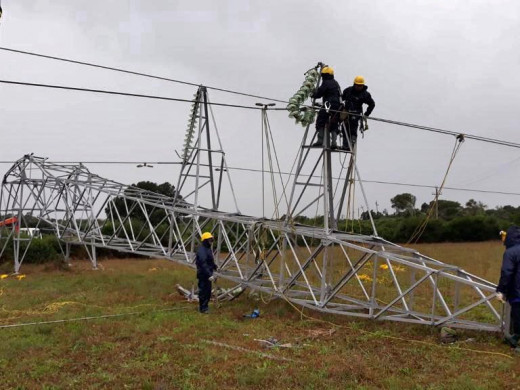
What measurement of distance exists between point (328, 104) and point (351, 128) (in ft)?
2.74

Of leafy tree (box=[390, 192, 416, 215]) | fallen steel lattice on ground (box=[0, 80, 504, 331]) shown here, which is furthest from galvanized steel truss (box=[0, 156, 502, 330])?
leafy tree (box=[390, 192, 416, 215])

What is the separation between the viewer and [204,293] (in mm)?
13008

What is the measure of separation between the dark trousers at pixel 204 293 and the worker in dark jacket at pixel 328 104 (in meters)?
4.44

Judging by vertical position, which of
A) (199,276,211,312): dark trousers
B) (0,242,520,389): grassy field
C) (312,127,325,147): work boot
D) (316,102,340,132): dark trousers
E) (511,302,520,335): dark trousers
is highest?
(316,102,340,132): dark trousers

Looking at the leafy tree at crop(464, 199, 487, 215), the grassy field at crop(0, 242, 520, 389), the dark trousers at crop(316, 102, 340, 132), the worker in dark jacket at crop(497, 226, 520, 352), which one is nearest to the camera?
the grassy field at crop(0, 242, 520, 389)

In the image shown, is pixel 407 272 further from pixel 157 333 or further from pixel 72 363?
→ pixel 72 363

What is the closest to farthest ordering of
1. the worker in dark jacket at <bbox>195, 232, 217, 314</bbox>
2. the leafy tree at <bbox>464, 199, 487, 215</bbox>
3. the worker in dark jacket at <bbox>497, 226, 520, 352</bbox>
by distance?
the worker in dark jacket at <bbox>497, 226, 520, 352</bbox> → the worker in dark jacket at <bbox>195, 232, 217, 314</bbox> → the leafy tree at <bbox>464, 199, 487, 215</bbox>

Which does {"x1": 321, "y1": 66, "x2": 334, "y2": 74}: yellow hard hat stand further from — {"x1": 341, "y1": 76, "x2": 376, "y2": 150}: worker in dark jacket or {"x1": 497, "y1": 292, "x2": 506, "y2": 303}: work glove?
{"x1": 497, "y1": 292, "x2": 506, "y2": 303}: work glove

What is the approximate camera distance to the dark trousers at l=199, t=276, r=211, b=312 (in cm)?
1301

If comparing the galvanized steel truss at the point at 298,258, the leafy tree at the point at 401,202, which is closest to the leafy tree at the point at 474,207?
the leafy tree at the point at 401,202

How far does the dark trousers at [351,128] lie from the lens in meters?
12.3

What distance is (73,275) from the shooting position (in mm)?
20922

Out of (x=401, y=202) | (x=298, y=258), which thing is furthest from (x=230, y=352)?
(x=401, y=202)

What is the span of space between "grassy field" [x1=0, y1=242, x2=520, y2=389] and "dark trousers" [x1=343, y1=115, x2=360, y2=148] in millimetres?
4267
